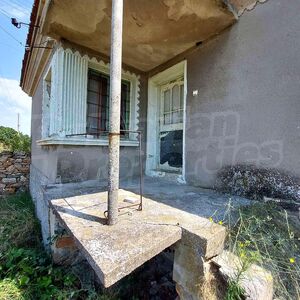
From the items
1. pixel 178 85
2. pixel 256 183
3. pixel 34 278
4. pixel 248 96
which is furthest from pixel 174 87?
pixel 34 278

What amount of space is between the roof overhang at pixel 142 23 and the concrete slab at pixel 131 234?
243cm

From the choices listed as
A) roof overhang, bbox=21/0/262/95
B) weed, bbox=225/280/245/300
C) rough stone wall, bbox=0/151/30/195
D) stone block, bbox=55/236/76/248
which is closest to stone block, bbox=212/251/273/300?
weed, bbox=225/280/245/300

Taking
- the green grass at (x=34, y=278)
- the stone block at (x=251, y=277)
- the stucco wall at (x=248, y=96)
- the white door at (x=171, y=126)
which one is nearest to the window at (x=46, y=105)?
the green grass at (x=34, y=278)

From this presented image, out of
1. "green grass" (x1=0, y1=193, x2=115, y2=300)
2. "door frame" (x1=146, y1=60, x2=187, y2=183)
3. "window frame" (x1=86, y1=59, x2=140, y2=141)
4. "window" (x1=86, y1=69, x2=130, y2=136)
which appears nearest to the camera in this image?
"green grass" (x1=0, y1=193, x2=115, y2=300)

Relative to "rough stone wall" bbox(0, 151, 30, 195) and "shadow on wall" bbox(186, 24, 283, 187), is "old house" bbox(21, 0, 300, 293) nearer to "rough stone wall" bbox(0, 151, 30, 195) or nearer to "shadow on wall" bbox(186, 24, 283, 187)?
"shadow on wall" bbox(186, 24, 283, 187)

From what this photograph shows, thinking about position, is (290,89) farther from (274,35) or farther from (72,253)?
(72,253)

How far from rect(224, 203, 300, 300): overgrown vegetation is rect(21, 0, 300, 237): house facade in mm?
732

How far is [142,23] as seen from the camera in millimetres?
2941

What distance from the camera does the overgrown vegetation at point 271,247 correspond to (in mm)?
1360

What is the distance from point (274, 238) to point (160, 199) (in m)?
1.18

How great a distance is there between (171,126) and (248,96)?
1712mm

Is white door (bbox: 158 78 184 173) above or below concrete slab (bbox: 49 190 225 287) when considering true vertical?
above

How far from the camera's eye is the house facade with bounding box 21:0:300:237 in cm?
249

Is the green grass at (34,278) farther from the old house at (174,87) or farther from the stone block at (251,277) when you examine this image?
the stone block at (251,277)
